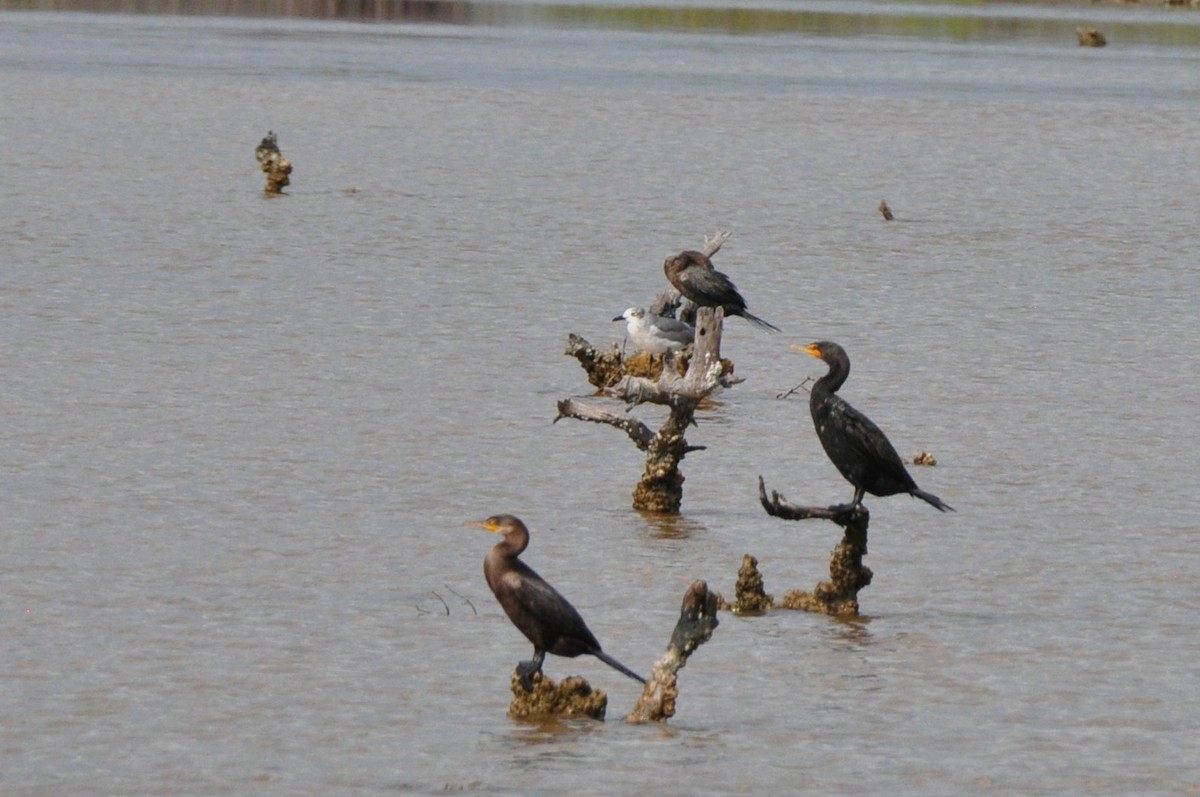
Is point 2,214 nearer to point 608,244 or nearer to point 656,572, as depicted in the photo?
point 608,244

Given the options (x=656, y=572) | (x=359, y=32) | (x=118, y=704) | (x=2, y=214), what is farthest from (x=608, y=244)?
(x=359, y=32)

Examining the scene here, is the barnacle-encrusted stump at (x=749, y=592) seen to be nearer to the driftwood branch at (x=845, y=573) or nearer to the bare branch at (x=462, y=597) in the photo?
the driftwood branch at (x=845, y=573)

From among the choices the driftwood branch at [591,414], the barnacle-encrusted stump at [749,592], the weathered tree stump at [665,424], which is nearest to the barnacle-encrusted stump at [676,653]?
the barnacle-encrusted stump at [749,592]

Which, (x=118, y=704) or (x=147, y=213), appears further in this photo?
(x=147, y=213)

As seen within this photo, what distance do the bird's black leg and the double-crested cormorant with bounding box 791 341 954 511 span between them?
243 centimetres

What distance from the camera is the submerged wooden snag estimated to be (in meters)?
32.1

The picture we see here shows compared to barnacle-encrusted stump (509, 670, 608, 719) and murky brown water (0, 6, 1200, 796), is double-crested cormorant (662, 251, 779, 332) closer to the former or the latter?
murky brown water (0, 6, 1200, 796)

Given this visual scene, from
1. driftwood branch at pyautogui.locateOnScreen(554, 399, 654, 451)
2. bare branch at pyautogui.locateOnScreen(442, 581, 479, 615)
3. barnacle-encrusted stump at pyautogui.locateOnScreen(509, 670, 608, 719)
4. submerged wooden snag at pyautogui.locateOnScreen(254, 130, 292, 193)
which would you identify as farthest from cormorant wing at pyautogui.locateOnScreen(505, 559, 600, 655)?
submerged wooden snag at pyautogui.locateOnScreen(254, 130, 292, 193)

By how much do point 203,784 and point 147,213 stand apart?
72.5ft

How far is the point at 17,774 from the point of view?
29.7 ft

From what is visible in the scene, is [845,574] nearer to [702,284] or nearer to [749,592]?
[749,592]

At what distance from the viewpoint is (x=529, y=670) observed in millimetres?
9805

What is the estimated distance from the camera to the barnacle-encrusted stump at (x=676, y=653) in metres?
9.56

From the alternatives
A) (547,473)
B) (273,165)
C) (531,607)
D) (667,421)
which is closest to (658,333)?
(547,473)
